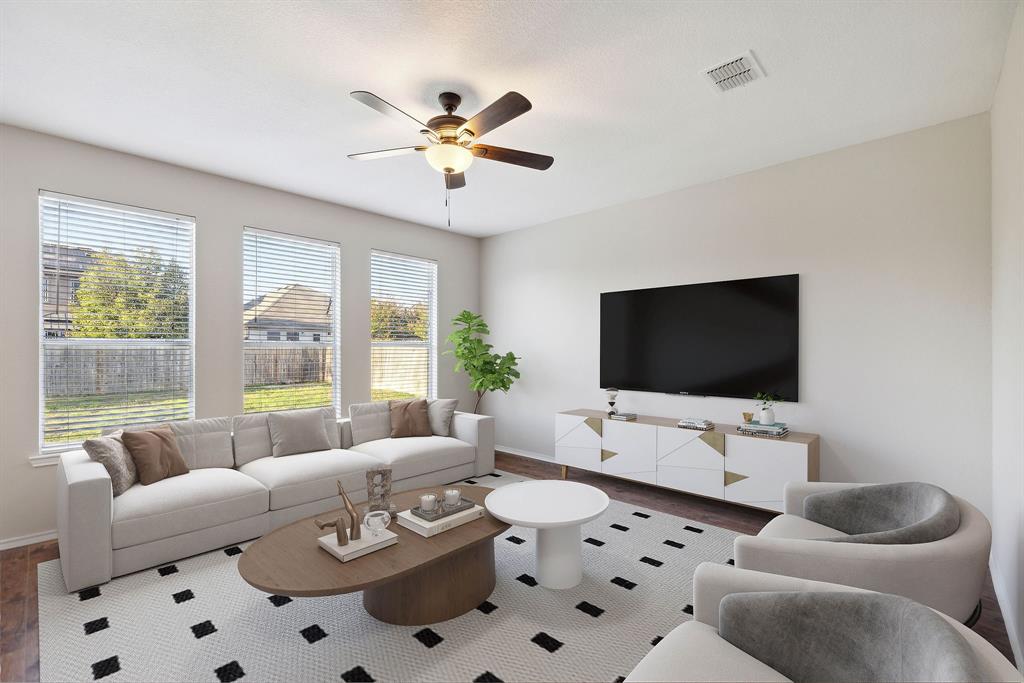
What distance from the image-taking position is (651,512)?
3.78 meters

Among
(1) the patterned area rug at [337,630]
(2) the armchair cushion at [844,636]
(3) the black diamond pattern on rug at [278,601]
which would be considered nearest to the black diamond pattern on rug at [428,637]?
(1) the patterned area rug at [337,630]

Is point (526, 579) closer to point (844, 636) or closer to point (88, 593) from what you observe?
point (844, 636)

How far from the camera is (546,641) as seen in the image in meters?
2.14

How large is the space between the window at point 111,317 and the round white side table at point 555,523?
2.96 meters

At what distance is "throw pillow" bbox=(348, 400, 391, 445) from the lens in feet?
14.5

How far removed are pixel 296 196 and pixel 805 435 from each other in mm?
4932

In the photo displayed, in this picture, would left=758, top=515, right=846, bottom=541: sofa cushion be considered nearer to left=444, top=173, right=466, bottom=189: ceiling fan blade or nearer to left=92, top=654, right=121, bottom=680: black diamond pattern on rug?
left=444, top=173, right=466, bottom=189: ceiling fan blade

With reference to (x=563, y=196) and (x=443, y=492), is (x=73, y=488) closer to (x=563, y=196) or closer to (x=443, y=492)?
(x=443, y=492)

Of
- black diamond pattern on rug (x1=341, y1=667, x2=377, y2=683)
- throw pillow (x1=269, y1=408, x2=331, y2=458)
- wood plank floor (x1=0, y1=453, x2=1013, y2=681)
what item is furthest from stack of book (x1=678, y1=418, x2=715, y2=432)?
throw pillow (x1=269, y1=408, x2=331, y2=458)

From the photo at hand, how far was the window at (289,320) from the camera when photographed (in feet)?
14.2

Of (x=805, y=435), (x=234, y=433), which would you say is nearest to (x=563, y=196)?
(x=805, y=435)

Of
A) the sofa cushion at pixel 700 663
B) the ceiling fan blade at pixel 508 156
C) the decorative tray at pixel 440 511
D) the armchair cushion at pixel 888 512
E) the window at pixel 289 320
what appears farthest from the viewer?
the window at pixel 289 320

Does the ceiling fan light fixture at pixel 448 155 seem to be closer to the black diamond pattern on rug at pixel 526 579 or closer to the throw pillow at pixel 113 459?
the black diamond pattern on rug at pixel 526 579

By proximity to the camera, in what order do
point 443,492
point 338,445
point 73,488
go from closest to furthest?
point 73,488 → point 443,492 → point 338,445
